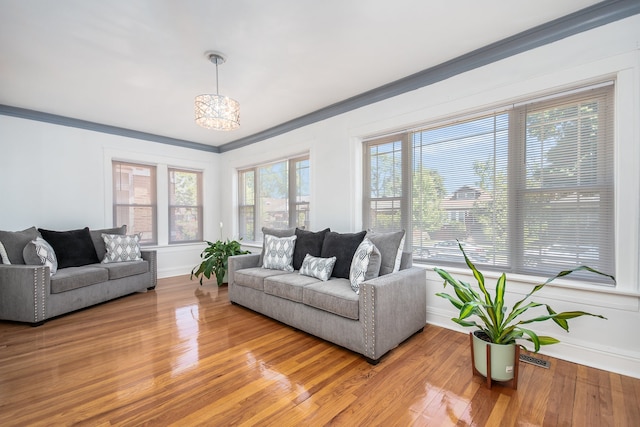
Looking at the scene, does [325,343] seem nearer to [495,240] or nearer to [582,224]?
[495,240]

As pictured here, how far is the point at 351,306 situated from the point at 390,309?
322 mm

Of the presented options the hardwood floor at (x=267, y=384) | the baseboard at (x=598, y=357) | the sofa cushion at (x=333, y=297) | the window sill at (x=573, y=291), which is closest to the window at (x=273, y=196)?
the sofa cushion at (x=333, y=297)

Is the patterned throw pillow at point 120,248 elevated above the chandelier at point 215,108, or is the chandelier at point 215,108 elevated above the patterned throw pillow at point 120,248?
the chandelier at point 215,108

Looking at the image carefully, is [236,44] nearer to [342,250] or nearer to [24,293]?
[342,250]

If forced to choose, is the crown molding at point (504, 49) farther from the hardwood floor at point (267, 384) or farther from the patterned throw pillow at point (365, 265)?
the hardwood floor at point (267, 384)

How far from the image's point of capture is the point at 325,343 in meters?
2.51

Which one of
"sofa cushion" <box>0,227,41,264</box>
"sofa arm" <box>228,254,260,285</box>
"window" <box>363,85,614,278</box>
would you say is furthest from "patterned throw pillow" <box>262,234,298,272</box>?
"sofa cushion" <box>0,227,41,264</box>

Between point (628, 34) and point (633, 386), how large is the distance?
2.41m

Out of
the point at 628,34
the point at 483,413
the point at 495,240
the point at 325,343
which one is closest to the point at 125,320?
the point at 325,343

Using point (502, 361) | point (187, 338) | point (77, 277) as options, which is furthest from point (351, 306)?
point (77, 277)

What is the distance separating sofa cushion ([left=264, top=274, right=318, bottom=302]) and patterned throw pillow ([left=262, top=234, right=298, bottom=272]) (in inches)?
12.1

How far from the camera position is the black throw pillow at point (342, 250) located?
2922 mm

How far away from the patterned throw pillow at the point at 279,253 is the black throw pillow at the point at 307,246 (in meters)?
0.06

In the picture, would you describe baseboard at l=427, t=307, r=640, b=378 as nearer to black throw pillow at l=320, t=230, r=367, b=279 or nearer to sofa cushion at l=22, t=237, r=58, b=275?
black throw pillow at l=320, t=230, r=367, b=279
